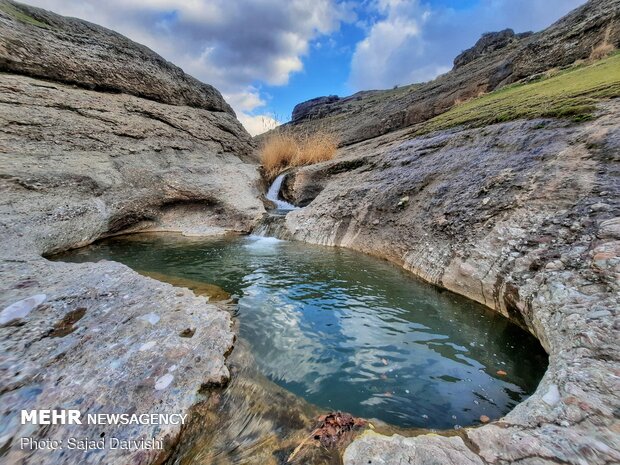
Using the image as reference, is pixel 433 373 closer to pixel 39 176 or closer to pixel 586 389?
pixel 586 389

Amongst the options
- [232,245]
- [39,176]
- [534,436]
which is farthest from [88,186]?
[534,436]

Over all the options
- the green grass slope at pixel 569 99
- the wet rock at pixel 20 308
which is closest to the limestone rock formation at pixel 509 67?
the green grass slope at pixel 569 99

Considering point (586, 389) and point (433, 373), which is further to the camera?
point (433, 373)

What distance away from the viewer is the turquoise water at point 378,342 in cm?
185

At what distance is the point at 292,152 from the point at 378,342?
9.44 m

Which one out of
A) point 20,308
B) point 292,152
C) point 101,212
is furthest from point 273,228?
point 20,308

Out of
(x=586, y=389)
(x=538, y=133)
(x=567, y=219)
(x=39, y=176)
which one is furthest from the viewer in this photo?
(x=39, y=176)

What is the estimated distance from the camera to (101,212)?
19.6ft

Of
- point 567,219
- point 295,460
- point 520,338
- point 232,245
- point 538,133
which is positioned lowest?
point 232,245

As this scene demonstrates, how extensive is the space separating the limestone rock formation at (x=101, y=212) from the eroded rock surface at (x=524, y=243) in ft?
4.22

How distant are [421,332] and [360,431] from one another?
4.75ft

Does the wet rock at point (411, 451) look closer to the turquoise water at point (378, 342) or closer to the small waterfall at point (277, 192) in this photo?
the turquoise water at point (378, 342)

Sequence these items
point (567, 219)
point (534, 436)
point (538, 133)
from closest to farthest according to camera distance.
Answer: point (534, 436) → point (567, 219) → point (538, 133)

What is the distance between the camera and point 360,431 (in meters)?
1.45
